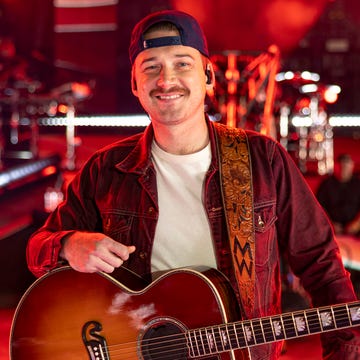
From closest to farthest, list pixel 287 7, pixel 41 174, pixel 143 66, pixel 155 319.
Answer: pixel 155 319 < pixel 143 66 < pixel 41 174 < pixel 287 7

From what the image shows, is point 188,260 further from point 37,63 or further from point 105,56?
point 105,56

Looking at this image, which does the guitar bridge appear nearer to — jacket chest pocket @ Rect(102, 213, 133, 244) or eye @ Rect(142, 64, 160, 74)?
jacket chest pocket @ Rect(102, 213, 133, 244)

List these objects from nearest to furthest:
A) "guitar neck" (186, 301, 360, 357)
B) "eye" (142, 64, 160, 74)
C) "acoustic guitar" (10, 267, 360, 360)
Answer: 1. "guitar neck" (186, 301, 360, 357)
2. "acoustic guitar" (10, 267, 360, 360)
3. "eye" (142, 64, 160, 74)

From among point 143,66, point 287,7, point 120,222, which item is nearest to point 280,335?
point 120,222

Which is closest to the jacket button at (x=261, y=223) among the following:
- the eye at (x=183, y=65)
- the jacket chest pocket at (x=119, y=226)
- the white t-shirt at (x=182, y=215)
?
the white t-shirt at (x=182, y=215)

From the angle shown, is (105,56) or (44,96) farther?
(105,56)

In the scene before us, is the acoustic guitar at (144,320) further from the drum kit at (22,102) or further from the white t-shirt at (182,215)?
the drum kit at (22,102)

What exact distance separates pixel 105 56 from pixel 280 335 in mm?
14019

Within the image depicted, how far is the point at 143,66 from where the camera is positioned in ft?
9.16

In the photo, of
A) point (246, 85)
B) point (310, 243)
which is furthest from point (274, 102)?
point (310, 243)

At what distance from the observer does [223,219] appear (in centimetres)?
273

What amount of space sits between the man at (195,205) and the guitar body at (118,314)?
94 millimetres

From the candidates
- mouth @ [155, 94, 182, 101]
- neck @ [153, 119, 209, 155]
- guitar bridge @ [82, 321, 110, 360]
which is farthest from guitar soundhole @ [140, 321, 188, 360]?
mouth @ [155, 94, 182, 101]

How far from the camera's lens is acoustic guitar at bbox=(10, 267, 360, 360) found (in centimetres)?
243
